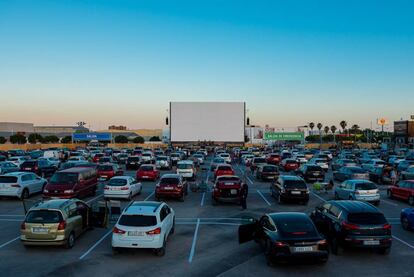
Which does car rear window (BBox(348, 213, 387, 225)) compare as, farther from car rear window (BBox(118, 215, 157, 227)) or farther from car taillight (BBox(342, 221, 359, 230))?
car rear window (BBox(118, 215, 157, 227))

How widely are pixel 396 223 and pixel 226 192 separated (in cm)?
773

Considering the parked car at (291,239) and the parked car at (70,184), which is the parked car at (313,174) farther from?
the parked car at (291,239)

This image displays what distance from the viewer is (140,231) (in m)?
11.7

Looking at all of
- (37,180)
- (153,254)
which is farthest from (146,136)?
(153,254)

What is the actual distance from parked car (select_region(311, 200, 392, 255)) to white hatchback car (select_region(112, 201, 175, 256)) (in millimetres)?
5122

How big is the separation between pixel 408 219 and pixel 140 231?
989cm

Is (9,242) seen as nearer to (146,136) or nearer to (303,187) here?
(303,187)

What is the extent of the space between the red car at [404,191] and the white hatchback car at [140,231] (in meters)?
14.9

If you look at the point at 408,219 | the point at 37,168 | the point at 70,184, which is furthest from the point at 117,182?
the point at 37,168

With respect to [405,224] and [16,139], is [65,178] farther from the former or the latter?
[16,139]

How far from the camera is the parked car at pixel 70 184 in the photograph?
2028 cm

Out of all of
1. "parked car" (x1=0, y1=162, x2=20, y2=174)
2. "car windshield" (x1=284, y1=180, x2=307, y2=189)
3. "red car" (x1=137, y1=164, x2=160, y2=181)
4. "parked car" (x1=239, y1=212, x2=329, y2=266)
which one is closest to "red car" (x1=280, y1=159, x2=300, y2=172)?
"red car" (x1=137, y1=164, x2=160, y2=181)

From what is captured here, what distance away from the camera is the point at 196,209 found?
1995cm

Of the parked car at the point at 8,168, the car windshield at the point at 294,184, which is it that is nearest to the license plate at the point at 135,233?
the car windshield at the point at 294,184
